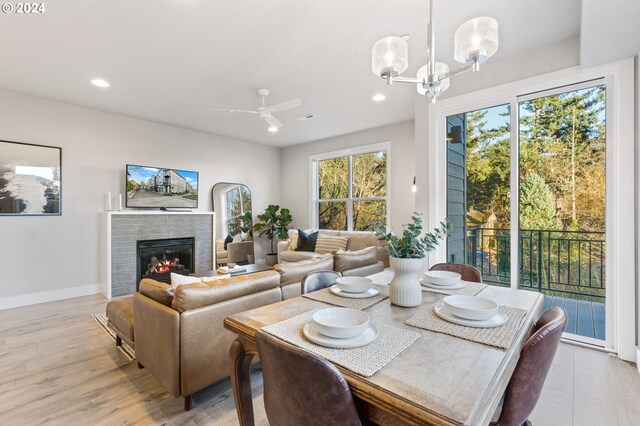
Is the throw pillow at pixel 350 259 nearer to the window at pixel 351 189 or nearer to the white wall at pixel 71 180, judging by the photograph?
the window at pixel 351 189

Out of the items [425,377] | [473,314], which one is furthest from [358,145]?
[425,377]

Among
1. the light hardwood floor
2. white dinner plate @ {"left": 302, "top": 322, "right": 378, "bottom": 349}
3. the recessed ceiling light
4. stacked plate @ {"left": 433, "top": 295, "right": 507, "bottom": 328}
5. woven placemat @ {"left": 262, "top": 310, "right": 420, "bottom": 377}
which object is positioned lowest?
the light hardwood floor

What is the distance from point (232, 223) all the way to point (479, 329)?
17.9 ft

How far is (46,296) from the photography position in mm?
4035

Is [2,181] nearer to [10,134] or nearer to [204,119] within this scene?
[10,134]

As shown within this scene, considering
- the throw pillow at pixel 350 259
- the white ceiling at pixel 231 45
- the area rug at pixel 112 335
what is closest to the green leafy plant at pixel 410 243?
the throw pillow at pixel 350 259

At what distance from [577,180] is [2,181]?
6.55 metres

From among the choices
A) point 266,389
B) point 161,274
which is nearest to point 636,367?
point 266,389

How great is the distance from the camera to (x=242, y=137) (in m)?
6.05

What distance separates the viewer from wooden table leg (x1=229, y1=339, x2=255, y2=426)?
4.50 ft

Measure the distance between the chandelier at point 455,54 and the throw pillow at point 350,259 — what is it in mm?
1826

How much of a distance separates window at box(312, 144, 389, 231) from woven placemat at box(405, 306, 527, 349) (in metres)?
3.98

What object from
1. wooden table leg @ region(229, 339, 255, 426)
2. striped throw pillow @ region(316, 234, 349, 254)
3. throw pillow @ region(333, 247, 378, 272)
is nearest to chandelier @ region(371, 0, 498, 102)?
wooden table leg @ region(229, 339, 255, 426)

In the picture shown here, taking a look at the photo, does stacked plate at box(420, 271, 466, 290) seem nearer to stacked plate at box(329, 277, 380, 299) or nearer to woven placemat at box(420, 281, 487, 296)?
woven placemat at box(420, 281, 487, 296)
